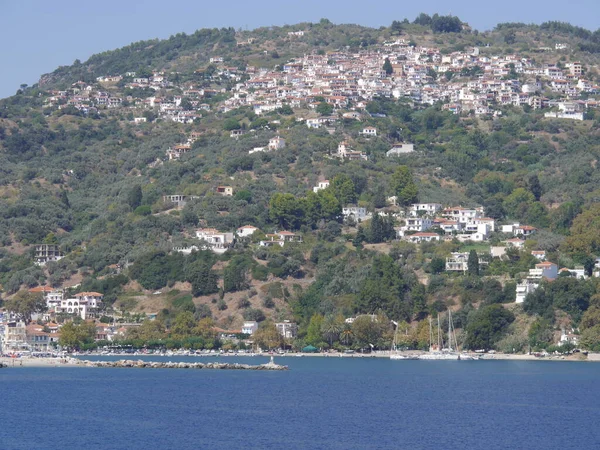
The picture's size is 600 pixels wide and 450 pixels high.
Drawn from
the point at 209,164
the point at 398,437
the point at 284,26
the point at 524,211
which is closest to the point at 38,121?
the point at 209,164

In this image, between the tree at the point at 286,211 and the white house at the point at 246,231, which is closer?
the white house at the point at 246,231

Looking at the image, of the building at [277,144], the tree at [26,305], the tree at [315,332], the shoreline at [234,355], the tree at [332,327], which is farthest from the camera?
the building at [277,144]

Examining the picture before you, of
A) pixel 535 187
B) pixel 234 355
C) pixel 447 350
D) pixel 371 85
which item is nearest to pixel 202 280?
pixel 234 355

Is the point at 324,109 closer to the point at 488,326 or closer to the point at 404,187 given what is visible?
the point at 404,187

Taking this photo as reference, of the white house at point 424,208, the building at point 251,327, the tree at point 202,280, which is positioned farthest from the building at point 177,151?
the building at point 251,327

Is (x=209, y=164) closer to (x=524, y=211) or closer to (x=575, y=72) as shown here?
(x=524, y=211)

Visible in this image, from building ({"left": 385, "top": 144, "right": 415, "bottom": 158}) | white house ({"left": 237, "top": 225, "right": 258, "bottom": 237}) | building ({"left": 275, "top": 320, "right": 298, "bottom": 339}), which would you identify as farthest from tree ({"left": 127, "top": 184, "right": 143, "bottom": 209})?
building ({"left": 275, "top": 320, "right": 298, "bottom": 339})

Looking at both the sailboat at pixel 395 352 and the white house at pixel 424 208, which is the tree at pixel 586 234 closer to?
the white house at pixel 424 208

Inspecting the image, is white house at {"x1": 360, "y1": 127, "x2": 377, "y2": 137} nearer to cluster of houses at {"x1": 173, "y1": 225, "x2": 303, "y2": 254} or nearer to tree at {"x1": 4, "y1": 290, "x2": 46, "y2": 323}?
cluster of houses at {"x1": 173, "y1": 225, "x2": 303, "y2": 254}
